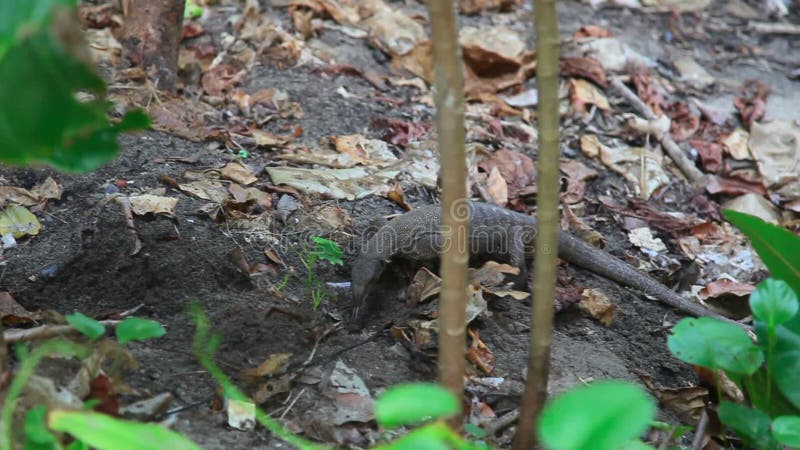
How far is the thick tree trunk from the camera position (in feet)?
16.1

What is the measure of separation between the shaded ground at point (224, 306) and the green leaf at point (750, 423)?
2.59ft

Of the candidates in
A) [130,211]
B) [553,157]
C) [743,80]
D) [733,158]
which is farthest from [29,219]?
[743,80]

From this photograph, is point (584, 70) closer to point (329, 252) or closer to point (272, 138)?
point (272, 138)

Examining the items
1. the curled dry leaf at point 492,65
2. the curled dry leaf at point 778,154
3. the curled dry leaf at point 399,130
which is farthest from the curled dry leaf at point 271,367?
the curled dry leaf at point 778,154

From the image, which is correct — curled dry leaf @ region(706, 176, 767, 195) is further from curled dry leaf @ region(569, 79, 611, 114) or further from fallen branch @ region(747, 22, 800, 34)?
fallen branch @ region(747, 22, 800, 34)

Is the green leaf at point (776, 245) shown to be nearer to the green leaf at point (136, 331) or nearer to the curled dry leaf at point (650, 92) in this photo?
the green leaf at point (136, 331)

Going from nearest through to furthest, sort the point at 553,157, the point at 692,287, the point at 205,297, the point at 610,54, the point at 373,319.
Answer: the point at 553,157 → the point at 205,297 → the point at 373,319 → the point at 692,287 → the point at 610,54

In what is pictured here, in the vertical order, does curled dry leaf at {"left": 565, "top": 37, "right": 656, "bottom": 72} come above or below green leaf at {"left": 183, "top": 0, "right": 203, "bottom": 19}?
below

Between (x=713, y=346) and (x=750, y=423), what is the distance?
0.28m

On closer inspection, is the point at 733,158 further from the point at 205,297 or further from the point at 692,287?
the point at 205,297

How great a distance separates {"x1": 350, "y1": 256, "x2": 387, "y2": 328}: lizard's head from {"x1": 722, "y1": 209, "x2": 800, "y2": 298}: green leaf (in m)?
1.42

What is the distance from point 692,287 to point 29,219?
124 inches

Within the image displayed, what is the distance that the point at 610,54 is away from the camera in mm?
6516

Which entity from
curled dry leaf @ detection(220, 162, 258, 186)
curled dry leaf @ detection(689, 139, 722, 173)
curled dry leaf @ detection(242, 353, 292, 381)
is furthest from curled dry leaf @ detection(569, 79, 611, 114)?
curled dry leaf @ detection(242, 353, 292, 381)
